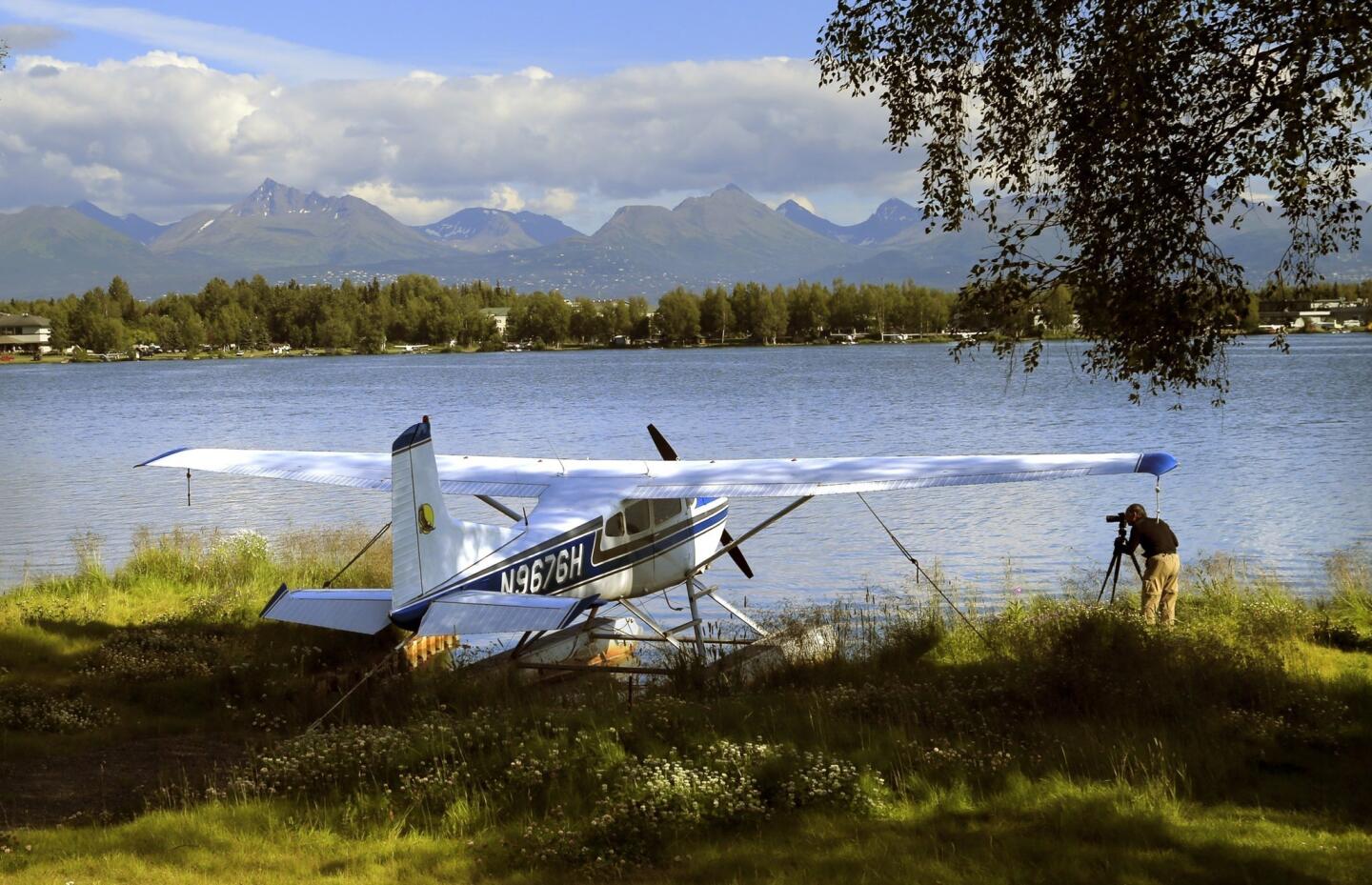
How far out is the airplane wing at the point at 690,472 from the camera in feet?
33.8

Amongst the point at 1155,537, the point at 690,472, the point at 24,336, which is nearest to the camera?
the point at 1155,537

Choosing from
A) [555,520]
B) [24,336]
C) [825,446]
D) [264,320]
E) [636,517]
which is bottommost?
[825,446]

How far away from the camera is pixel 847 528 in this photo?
20641 millimetres

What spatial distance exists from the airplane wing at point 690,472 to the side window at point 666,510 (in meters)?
0.29

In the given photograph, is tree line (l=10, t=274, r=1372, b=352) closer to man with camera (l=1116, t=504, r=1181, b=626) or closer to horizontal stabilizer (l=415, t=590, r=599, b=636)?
man with camera (l=1116, t=504, r=1181, b=626)

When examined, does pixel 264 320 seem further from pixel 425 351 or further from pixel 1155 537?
pixel 1155 537

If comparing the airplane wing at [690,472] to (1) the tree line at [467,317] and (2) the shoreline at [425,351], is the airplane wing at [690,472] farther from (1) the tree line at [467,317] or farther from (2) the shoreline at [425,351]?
(1) the tree line at [467,317]

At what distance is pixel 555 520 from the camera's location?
10125 mm

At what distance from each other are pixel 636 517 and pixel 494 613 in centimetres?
303

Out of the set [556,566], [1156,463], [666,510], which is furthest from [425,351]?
[1156,463]

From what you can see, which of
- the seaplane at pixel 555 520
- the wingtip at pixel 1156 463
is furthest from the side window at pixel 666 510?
the wingtip at pixel 1156 463

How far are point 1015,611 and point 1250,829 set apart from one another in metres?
6.76

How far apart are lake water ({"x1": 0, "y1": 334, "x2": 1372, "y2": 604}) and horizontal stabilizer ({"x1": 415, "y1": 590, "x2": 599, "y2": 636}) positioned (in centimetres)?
456

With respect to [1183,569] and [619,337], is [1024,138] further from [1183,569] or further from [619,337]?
[619,337]
